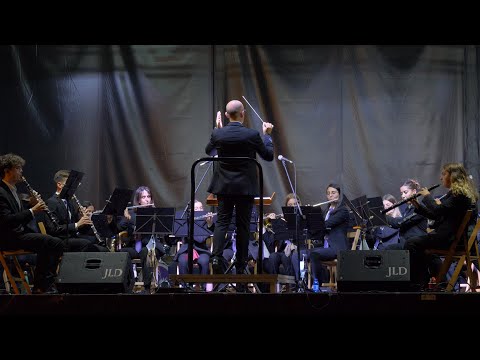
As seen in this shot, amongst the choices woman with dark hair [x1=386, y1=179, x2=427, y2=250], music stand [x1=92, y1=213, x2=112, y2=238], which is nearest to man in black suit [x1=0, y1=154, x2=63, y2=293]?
music stand [x1=92, y1=213, x2=112, y2=238]

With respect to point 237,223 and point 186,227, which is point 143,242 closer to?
point 186,227

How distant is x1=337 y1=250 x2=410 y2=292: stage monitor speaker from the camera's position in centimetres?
550

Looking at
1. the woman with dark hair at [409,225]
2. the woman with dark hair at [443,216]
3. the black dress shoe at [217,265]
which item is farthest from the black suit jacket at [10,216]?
the woman with dark hair at [409,225]

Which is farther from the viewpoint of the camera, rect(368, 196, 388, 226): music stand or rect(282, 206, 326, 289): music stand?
rect(368, 196, 388, 226): music stand

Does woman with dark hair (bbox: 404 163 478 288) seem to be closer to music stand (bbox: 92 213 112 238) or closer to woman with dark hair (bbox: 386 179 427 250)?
woman with dark hair (bbox: 386 179 427 250)

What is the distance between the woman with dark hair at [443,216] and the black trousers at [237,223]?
65.0 inches

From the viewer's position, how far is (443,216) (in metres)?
6.85

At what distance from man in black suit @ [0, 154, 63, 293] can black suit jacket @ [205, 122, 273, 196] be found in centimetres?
171

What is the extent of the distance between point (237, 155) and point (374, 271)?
155 centimetres

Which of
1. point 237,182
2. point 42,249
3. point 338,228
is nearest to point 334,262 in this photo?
point 338,228

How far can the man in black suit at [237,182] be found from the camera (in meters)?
6.15
